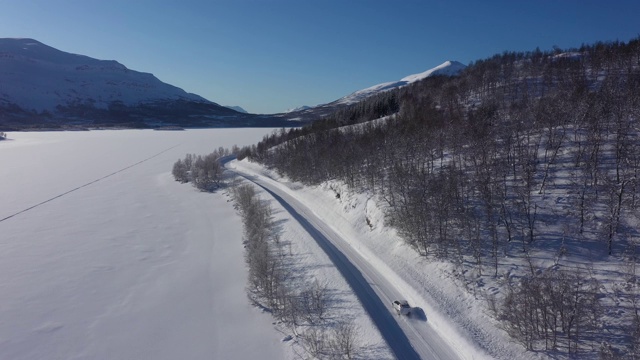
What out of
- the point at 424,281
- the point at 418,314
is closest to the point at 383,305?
the point at 418,314

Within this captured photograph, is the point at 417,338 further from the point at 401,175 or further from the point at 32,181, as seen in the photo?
the point at 32,181

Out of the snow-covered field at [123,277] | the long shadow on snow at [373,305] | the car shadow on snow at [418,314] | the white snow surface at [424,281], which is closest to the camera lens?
the white snow surface at [424,281]

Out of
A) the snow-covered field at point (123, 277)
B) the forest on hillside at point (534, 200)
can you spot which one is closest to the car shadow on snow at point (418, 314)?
the forest on hillside at point (534, 200)

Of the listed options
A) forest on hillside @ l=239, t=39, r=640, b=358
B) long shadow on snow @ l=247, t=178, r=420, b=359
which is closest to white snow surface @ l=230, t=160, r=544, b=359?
forest on hillside @ l=239, t=39, r=640, b=358

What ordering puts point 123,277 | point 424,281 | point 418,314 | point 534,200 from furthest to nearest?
point 123,277
point 534,200
point 424,281
point 418,314

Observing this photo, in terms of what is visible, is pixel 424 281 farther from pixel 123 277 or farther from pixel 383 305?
pixel 123 277

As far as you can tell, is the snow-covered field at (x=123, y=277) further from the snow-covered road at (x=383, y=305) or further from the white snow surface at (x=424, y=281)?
the white snow surface at (x=424, y=281)
